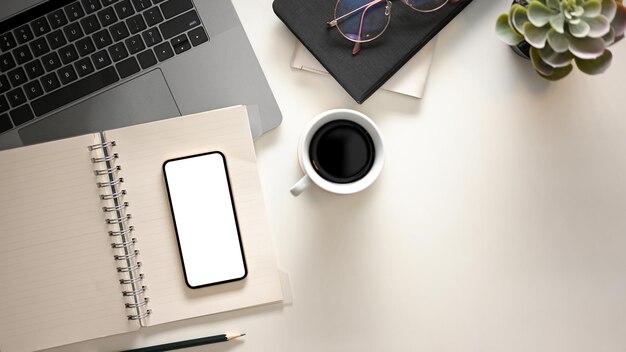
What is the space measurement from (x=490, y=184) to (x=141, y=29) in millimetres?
538

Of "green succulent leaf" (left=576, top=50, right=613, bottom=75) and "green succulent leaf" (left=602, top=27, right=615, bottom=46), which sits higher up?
"green succulent leaf" (left=602, top=27, right=615, bottom=46)

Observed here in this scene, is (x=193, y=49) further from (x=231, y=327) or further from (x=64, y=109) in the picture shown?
(x=231, y=327)

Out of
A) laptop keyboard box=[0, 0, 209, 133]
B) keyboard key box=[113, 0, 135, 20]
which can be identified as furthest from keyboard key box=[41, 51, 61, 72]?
keyboard key box=[113, 0, 135, 20]

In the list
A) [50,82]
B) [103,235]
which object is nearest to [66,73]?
[50,82]

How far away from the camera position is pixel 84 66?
771 millimetres

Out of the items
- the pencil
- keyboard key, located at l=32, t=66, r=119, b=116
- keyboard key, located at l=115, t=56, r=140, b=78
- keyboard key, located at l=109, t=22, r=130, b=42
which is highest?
keyboard key, located at l=109, t=22, r=130, b=42

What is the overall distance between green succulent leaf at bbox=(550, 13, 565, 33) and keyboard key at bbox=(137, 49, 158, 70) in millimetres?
517

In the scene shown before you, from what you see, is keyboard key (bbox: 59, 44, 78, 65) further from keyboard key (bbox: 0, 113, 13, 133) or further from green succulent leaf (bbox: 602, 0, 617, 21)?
green succulent leaf (bbox: 602, 0, 617, 21)

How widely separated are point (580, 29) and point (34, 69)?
704 millimetres

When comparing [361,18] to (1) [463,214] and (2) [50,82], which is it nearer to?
(1) [463,214]

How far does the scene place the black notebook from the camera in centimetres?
78

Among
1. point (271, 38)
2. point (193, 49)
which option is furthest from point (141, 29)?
point (271, 38)

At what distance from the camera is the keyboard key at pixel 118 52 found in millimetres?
772

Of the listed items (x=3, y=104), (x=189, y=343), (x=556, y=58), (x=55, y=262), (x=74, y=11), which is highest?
(x=74, y=11)
